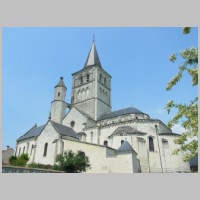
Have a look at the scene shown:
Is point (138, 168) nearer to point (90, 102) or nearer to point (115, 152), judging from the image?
point (115, 152)

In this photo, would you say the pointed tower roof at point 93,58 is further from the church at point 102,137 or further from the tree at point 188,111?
the tree at point 188,111

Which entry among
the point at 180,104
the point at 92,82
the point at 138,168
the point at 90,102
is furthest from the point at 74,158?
the point at 92,82

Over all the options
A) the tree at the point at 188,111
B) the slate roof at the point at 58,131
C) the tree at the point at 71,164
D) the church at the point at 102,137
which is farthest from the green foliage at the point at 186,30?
the slate roof at the point at 58,131

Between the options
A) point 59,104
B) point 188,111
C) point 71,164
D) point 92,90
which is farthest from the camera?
point 92,90

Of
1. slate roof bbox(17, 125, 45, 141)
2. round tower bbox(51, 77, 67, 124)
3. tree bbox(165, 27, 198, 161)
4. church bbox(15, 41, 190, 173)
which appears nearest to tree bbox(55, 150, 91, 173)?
church bbox(15, 41, 190, 173)

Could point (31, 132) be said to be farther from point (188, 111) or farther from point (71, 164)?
point (188, 111)

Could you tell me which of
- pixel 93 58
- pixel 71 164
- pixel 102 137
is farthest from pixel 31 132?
pixel 71 164

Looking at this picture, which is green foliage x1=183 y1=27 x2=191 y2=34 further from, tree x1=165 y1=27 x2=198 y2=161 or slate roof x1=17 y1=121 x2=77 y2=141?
slate roof x1=17 y1=121 x2=77 y2=141

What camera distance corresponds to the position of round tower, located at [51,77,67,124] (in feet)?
114

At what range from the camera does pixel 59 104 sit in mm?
35219

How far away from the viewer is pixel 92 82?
37469mm

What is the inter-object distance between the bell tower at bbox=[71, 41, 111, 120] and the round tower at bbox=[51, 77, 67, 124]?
2.91 meters

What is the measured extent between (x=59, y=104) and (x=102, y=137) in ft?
34.2

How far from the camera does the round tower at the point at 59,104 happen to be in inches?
1368
